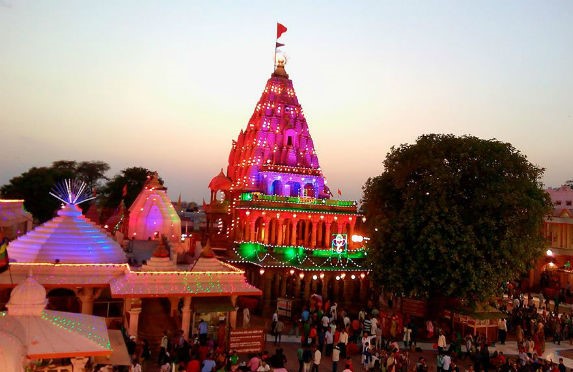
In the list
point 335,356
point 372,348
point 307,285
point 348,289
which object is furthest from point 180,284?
point 348,289

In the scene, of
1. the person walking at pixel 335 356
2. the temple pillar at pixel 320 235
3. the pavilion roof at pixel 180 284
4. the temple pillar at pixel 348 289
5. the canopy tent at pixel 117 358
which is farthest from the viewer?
the temple pillar at pixel 320 235

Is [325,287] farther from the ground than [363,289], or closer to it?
farther from the ground

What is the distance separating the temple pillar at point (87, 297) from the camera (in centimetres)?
1881

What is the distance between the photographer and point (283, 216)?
116 feet

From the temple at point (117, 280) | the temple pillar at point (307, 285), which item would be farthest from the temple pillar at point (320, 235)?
the temple at point (117, 280)

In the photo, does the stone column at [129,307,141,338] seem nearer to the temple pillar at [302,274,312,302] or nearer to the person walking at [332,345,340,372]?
the person walking at [332,345,340,372]

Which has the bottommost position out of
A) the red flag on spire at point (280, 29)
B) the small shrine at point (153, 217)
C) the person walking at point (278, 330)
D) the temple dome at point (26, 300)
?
the person walking at point (278, 330)

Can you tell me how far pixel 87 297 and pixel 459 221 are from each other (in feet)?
52.7

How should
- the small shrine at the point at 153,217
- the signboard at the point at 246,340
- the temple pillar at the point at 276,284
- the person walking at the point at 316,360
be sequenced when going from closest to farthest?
the person walking at the point at 316,360
the signboard at the point at 246,340
the small shrine at the point at 153,217
the temple pillar at the point at 276,284

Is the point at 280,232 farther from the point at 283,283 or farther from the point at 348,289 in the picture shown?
the point at 348,289

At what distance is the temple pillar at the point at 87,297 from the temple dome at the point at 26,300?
8884mm

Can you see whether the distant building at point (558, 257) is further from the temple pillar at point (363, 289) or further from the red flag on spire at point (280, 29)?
the red flag on spire at point (280, 29)

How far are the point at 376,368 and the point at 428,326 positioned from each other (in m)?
6.48

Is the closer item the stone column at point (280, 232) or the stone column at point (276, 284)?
the stone column at point (276, 284)
